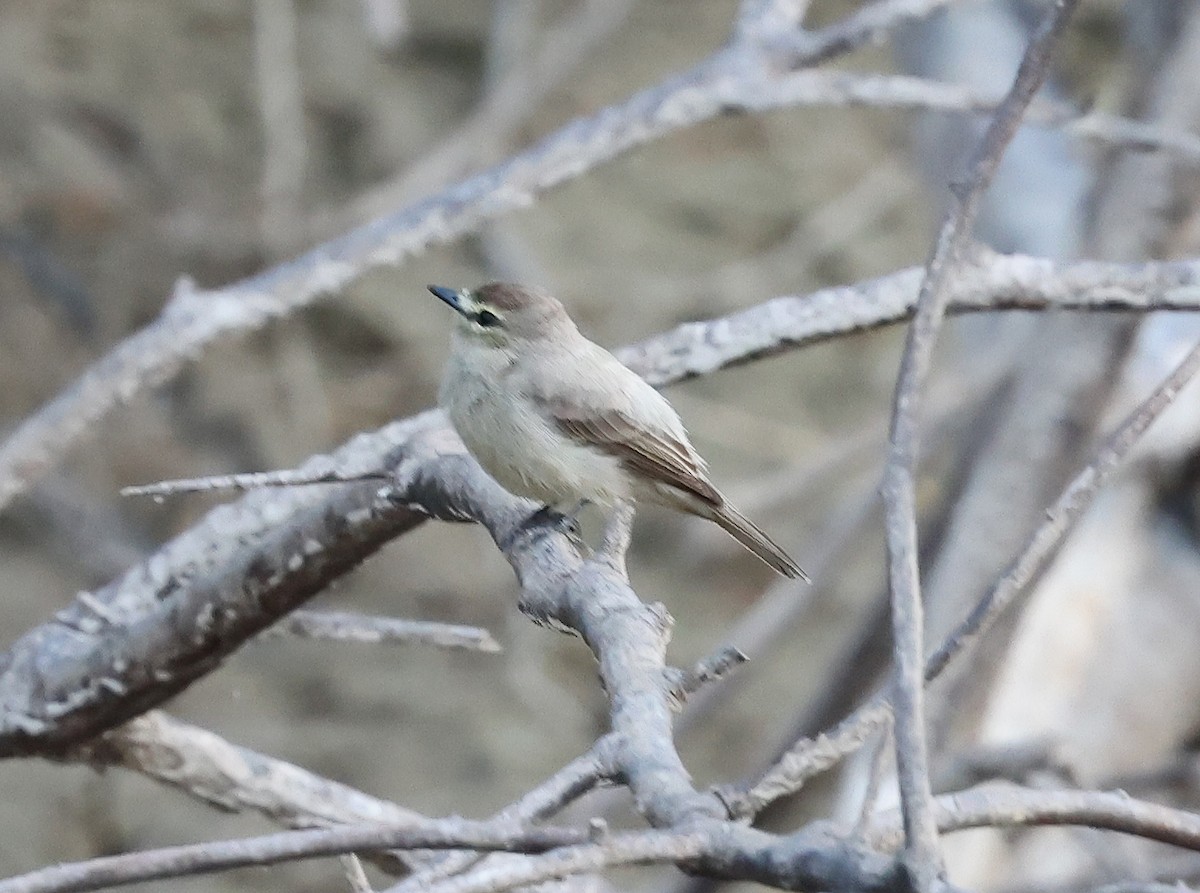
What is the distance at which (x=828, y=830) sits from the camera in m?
0.93

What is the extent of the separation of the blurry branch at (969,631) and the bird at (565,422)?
1114 mm

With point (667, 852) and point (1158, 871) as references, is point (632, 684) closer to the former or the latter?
point (667, 852)

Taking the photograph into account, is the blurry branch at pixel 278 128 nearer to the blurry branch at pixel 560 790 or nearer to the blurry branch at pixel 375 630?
the blurry branch at pixel 375 630

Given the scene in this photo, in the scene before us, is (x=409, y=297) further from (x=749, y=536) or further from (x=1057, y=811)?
(x=1057, y=811)

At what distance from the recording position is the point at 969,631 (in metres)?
1.11

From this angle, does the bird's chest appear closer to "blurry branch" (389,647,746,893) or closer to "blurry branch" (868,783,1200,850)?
"blurry branch" (389,647,746,893)

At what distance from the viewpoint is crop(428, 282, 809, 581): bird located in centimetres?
233

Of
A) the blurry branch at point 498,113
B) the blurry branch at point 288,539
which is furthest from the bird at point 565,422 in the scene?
the blurry branch at point 498,113

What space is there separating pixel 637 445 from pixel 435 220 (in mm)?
584

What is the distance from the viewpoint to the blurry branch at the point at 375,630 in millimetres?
2240

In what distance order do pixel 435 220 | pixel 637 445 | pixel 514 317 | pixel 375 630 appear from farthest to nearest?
pixel 435 220 < pixel 514 317 < pixel 637 445 < pixel 375 630

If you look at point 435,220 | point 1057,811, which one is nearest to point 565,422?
point 435,220

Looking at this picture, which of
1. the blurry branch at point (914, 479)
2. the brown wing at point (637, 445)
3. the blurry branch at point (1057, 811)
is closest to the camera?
the blurry branch at point (914, 479)

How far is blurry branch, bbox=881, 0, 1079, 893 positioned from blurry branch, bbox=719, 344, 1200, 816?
4 cm
